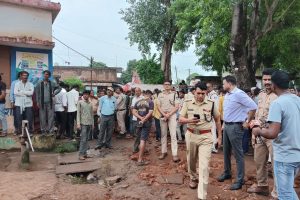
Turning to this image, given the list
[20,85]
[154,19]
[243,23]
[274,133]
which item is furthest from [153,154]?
[154,19]

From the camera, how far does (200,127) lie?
6.38 metres

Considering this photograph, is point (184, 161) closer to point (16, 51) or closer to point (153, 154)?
point (153, 154)

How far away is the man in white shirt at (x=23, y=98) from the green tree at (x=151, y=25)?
52.8 feet

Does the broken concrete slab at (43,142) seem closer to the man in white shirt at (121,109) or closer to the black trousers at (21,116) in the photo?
the black trousers at (21,116)

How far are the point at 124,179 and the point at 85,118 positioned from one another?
2.44 metres

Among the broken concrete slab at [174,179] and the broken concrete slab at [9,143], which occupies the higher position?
the broken concrete slab at [9,143]

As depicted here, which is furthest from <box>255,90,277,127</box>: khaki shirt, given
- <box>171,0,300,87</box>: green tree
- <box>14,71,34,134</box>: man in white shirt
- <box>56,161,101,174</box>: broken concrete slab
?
<box>14,71,34,134</box>: man in white shirt

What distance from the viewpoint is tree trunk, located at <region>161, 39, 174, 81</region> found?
26.9m

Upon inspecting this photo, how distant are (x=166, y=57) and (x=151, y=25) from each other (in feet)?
8.84

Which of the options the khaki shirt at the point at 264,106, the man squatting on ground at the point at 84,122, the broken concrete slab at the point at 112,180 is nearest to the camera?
the khaki shirt at the point at 264,106

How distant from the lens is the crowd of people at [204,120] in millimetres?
4121

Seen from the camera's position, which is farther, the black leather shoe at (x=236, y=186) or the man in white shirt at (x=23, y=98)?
the man in white shirt at (x=23, y=98)

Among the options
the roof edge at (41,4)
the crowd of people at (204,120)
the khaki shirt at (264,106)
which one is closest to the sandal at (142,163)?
the crowd of people at (204,120)

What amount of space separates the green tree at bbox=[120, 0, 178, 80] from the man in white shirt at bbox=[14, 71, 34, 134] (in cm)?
1610
